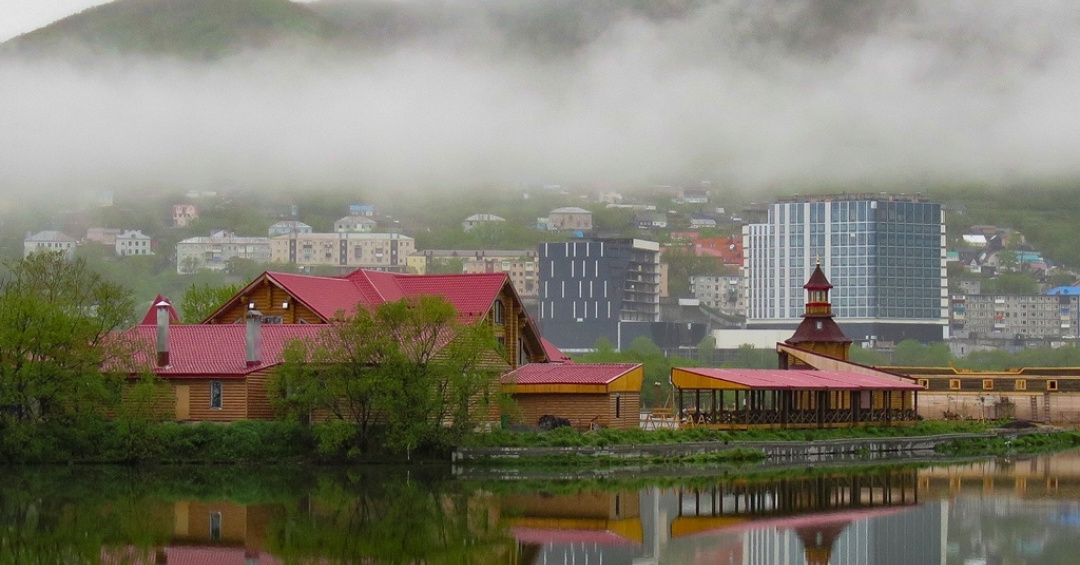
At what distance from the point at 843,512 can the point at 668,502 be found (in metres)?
4.90

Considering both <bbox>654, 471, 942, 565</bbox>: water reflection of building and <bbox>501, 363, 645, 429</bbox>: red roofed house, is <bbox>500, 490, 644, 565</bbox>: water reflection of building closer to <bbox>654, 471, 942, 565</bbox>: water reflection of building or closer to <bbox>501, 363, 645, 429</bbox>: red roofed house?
<bbox>654, 471, 942, 565</bbox>: water reflection of building

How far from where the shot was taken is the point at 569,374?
6738 centimetres

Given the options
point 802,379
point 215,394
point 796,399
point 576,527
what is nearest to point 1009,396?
point 796,399

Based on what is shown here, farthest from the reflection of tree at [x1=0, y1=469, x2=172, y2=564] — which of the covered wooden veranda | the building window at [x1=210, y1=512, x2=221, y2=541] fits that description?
the covered wooden veranda

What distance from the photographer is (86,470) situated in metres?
55.7

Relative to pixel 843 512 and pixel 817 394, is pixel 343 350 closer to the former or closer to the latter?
pixel 843 512

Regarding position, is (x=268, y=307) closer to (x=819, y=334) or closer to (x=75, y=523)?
(x=75, y=523)

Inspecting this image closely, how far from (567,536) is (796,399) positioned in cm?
4365

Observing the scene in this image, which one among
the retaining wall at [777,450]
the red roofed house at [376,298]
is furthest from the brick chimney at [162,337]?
the retaining wall at [777,450]

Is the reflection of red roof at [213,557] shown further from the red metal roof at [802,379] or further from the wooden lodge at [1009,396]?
the wooden lodge at [1009,396]

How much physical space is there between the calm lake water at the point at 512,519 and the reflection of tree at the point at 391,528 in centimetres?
7

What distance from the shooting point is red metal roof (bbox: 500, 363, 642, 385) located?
66250 mm

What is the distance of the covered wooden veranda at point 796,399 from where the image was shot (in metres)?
70.2

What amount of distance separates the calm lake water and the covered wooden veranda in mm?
12624
